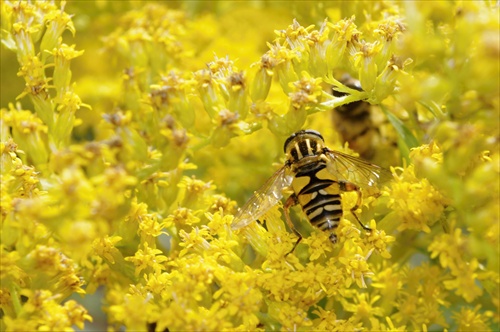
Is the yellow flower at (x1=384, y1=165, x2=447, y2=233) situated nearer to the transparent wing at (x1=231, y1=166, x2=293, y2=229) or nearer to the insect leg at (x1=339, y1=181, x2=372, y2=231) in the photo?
the insect leg at (x1=339, y1=181, x2=372, y2=231)

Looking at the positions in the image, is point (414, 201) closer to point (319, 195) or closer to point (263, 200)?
point (319, 195)

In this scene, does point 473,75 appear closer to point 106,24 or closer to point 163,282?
point 163,282

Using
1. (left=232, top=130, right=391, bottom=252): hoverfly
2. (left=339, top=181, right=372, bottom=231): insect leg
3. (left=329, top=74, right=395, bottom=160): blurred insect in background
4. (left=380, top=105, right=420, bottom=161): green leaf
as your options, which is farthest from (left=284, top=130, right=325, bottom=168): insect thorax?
(left=329, top=74, right=395, bottom=160): blurred insect in background

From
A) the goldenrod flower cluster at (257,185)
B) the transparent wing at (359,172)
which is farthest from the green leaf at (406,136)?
the transparent wing at (359,172)

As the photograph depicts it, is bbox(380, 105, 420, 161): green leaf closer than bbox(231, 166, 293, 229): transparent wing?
No

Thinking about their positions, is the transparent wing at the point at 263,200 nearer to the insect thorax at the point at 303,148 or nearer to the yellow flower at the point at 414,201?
the insect thorax at the point at 303,148
